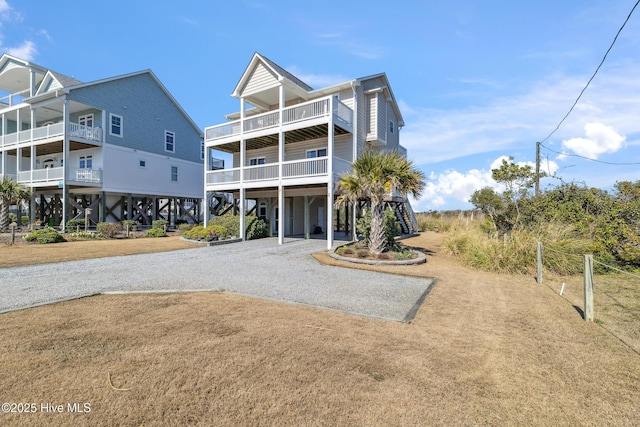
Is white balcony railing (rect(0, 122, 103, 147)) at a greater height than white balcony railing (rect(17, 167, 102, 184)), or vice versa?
white balcony railing (rect(0, 122, 103, 147))

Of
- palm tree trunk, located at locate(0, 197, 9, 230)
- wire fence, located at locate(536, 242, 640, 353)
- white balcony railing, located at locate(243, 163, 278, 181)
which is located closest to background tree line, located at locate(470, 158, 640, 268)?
wire fence, located at locate(536, 242, 640, 353)

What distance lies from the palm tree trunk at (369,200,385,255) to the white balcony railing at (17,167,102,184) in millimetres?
21079

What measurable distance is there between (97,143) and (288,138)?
14.7m

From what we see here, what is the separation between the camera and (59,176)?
Answer: 21234 mm

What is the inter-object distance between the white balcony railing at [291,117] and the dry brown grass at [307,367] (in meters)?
12.1

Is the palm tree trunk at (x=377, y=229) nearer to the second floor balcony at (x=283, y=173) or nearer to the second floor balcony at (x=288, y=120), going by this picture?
the second floor balcony at (x=283, y=173)

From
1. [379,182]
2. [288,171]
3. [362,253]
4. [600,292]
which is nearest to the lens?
[600,292]

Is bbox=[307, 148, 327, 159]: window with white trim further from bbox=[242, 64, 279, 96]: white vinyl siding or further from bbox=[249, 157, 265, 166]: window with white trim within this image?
bbox=[242, 64, 279, 96]: white vinyl siding

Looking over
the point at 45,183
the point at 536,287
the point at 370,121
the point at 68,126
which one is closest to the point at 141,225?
the point at 45,183

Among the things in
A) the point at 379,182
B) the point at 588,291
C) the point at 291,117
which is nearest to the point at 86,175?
the point at 291,117

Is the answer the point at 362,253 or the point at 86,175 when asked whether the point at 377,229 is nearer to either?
the point at 362,253

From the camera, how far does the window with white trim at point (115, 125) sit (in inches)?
920

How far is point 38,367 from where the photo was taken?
3418 mm

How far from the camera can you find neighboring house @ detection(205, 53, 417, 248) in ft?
51.9
